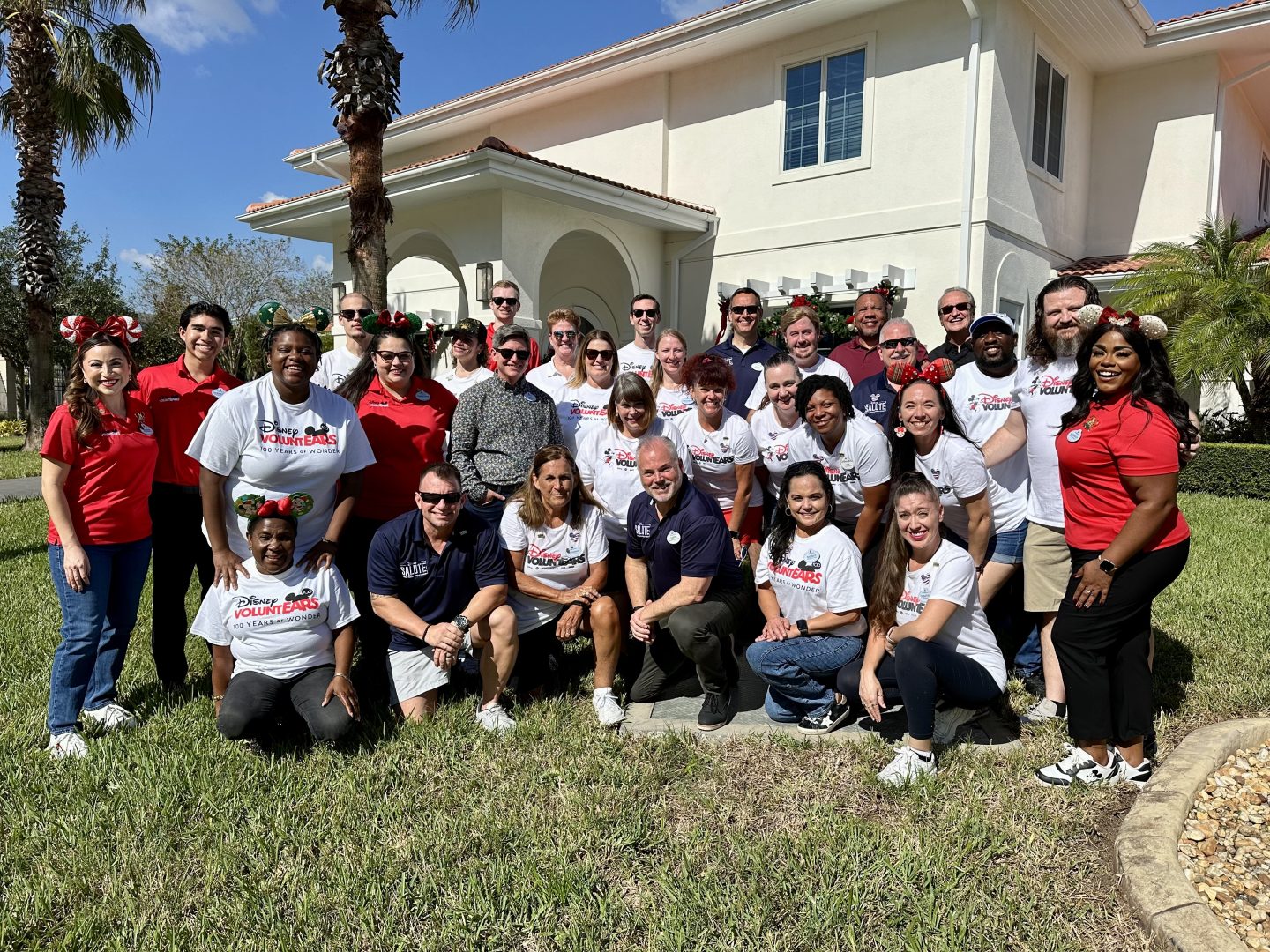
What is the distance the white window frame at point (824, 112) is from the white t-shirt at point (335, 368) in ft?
31.8

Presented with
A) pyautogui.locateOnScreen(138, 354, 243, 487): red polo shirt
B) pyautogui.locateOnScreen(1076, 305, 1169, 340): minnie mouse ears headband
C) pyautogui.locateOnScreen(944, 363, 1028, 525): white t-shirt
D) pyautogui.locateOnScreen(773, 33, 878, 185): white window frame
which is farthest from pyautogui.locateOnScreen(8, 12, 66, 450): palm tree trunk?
pyautogui.locateOnScreen(1076, 305, 1169, 340): minnie mouse ears headband

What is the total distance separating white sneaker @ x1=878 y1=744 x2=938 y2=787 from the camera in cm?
351

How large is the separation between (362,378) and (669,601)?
2.15 meters

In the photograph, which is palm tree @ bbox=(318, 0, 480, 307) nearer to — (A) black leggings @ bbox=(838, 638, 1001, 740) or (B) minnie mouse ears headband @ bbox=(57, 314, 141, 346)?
(B) minnie mouse ears headband @ bbox=(57, 314, 141, 346)

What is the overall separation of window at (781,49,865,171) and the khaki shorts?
1004 centimetres

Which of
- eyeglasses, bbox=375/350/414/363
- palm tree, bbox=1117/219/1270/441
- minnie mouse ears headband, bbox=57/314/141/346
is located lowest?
eyeglasses, bbox=375/350/414/363

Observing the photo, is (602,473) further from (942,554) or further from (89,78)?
(89,78)

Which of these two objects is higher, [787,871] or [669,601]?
[669,601]

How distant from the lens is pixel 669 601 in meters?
4.39

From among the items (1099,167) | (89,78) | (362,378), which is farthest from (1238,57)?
(89,78)

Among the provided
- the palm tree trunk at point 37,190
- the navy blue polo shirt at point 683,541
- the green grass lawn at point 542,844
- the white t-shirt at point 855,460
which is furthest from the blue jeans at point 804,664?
the palm tree trunk at point 37,190

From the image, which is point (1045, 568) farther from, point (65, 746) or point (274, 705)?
point (65, 746)

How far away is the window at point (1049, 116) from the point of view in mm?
12898

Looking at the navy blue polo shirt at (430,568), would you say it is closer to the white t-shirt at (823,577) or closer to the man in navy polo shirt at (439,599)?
the man in navy polo shirt at (439,599)
